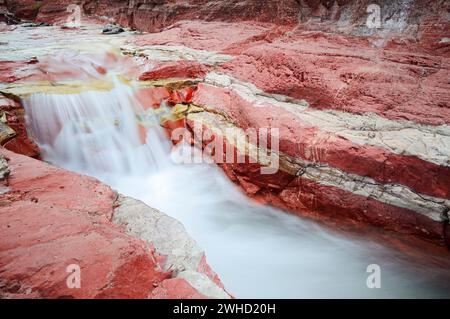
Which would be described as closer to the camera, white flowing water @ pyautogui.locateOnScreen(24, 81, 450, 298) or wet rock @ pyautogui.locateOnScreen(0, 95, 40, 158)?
white flowing water @ pyautogui.locateOnScreen(24, 81, 450, 298)

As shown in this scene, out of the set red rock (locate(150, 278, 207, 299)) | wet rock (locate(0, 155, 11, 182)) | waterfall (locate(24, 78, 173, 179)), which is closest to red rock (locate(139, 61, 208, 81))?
waterfall (locate(24, 78, 173, 179))

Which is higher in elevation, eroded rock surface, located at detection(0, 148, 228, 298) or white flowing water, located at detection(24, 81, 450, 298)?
eroded rock surface, located at detection(0, 148, 228, 298)

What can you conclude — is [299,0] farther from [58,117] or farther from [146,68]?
[58,117]

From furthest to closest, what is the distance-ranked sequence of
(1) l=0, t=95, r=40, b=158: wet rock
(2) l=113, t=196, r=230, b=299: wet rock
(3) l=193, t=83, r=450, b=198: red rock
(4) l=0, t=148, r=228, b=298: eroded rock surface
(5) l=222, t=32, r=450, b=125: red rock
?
(1) l=0, t=95, r=40, b=158: wet rock
(5) l=222, t=32, r=450, b=125: red rock
(3) l=193, t=83, r=450, b=198: red rock
(2) l=113, t=196, r=230, b=299: wet rock
(4) l=0, t=148, r=228, b=298: eroded rock surface

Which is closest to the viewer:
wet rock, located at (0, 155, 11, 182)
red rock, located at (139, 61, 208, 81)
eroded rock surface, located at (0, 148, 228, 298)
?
eroded rock surface, located at (0, 148, 228, 298)

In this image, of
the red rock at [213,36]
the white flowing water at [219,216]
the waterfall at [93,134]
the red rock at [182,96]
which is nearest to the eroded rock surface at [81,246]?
the white flowing water at [219,216]

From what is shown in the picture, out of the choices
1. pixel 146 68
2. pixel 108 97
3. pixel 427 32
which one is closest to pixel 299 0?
pixel 427 32

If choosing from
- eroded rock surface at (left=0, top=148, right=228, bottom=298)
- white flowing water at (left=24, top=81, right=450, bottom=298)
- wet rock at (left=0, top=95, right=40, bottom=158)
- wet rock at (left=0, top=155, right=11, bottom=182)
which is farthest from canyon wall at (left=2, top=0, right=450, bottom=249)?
wet rock at (left=0, top=155, right=11, bottom=182)

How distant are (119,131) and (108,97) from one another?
700mm

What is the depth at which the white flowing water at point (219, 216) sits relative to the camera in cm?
321

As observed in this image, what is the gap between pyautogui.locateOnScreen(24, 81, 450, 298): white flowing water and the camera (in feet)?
10.5

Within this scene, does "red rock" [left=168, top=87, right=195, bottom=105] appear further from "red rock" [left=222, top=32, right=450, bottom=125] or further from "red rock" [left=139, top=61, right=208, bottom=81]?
"red rock" [left=222, top=32, right=450, bottom=125]

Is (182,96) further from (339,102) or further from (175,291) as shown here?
(175,291)

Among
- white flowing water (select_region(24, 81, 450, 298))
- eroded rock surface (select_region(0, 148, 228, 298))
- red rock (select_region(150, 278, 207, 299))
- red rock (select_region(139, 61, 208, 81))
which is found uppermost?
red rock (select_region(139, 61, 208, 81))
